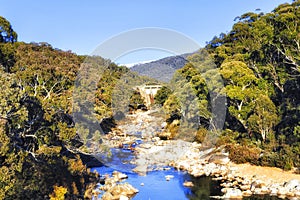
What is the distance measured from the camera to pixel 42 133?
33.1 feet

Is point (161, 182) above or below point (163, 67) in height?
below

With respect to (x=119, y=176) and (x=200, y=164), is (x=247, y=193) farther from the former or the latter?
(x=119, y=176)

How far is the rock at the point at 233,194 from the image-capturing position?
40.5 feet

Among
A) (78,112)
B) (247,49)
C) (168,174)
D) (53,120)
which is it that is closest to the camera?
(53,120)

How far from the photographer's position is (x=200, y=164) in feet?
58.1

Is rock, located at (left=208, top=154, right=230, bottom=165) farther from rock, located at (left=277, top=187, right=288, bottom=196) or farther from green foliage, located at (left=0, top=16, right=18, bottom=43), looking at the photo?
green foliage, located at (left=0, top=16, right=18, bottom=43)

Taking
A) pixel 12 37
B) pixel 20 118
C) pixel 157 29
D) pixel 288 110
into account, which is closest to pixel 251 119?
pixel 288 110

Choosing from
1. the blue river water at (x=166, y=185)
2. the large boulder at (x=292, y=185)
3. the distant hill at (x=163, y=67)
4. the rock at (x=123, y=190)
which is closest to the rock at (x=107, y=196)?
the rock at (x=123, y=190)

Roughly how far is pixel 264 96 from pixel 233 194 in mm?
6510

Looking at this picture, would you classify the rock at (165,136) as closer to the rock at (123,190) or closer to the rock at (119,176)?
the rock at (119,176)

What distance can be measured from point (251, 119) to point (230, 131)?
251cm

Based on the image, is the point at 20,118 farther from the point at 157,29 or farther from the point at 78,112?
the point at 157,29

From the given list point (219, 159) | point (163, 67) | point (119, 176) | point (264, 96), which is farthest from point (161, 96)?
point (119, 176)

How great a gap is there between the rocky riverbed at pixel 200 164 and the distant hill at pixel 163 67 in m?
4.95
